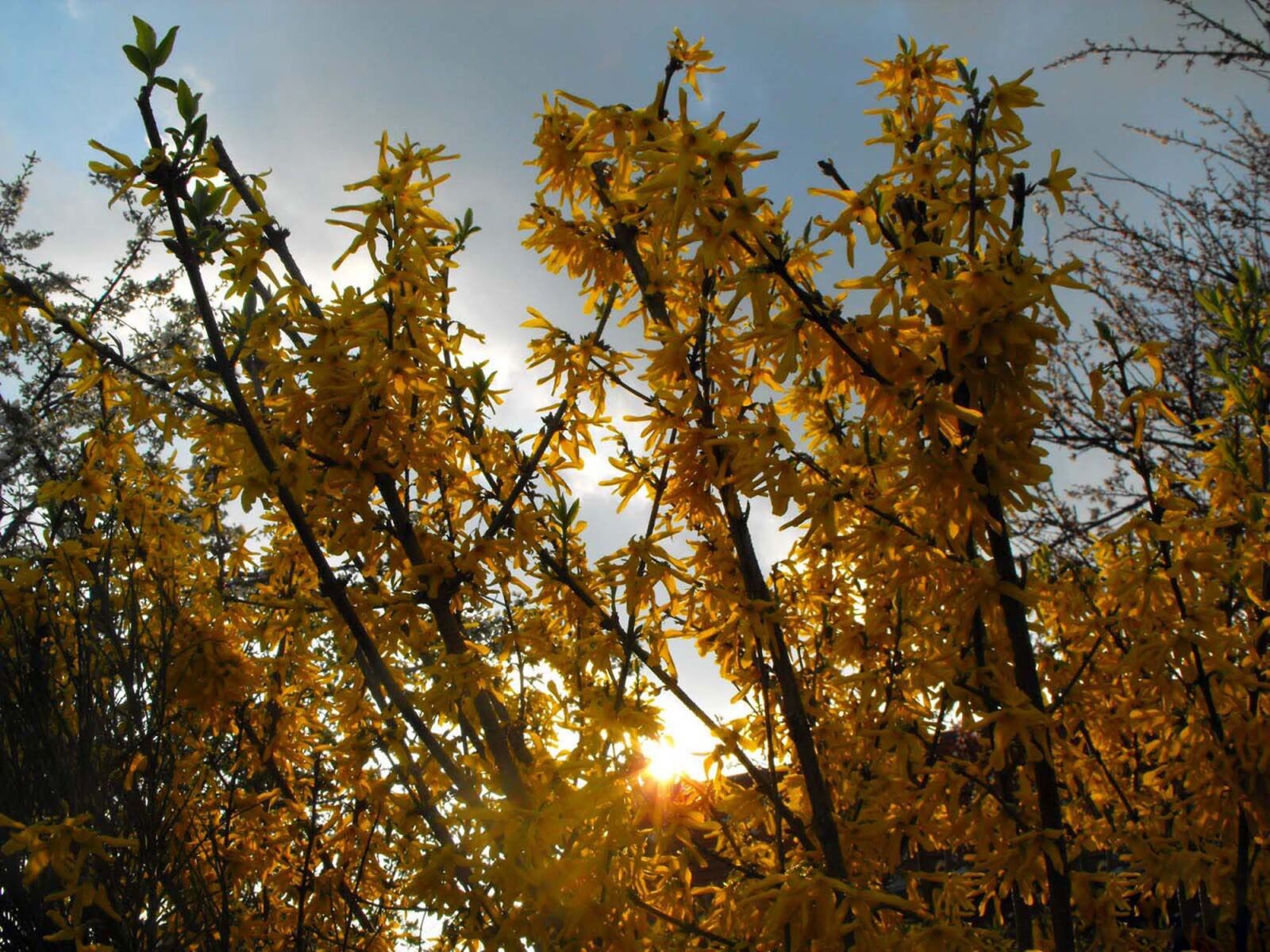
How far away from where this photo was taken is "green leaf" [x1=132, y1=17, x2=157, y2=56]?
6.76 ft

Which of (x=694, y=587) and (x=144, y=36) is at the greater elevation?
(x=144, y=36)

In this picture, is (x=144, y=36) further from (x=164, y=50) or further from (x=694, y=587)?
(x=694, y=587)

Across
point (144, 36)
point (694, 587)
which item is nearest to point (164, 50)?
point (144, 36)

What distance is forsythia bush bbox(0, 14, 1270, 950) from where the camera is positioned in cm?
195

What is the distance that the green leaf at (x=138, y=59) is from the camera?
6.72ft

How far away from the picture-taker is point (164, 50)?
6.79ft

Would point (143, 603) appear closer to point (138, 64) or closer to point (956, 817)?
point (138, 64)

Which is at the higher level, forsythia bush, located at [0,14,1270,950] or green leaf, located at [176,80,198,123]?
green leaf, located at [176,80,198,123]

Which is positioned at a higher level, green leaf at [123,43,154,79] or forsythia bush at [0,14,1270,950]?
green leaf at [123,43,154,79]

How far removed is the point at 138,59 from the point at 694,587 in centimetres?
193

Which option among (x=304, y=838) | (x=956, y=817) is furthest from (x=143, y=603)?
(x=956, y=817)

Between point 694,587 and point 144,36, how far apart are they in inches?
77.0

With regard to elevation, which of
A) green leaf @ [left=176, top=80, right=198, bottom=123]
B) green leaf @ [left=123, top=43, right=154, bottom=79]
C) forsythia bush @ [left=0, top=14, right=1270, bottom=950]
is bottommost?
forsythia bush @ [left=0, top=14, right=1270, bottom=950]

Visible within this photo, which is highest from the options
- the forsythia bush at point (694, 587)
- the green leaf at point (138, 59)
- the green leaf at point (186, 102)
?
the green leaf at point (138, 59)
